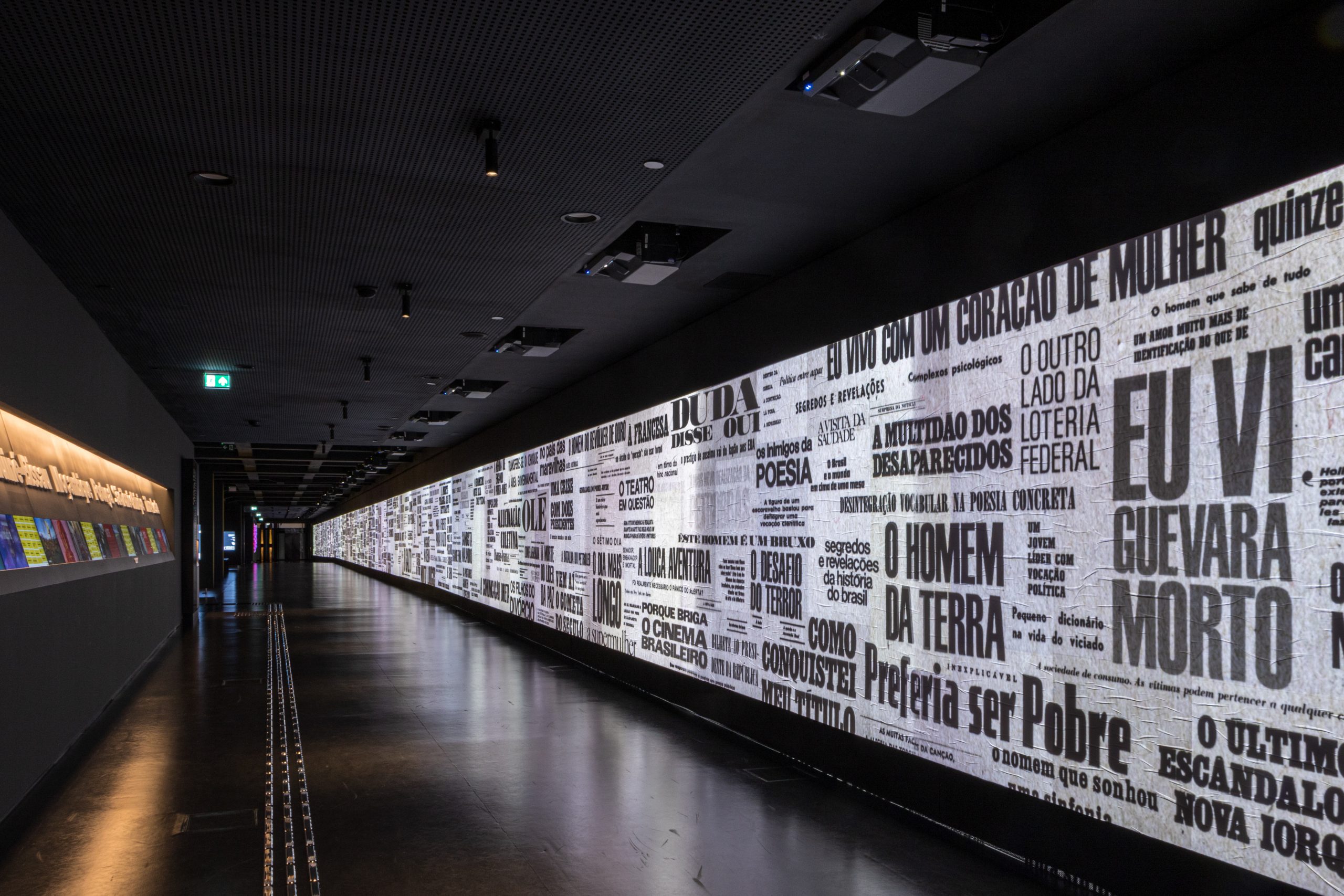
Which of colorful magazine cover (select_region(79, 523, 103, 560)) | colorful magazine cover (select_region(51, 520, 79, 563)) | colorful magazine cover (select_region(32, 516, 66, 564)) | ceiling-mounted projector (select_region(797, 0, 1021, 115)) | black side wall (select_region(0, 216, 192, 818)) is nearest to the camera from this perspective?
ceiling-mounted projector (select_region(797, 0, 1021, 115))

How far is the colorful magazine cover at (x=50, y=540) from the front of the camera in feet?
18.1

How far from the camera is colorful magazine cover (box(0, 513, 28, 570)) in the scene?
4.76 meters

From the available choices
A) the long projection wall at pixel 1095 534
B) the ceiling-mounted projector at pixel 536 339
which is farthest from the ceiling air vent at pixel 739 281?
the ceiling-mounted projector at pixel 536 339

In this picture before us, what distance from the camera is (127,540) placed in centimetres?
875

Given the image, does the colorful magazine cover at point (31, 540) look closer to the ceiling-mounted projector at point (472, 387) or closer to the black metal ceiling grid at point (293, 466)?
the ceiling-mounted projector at point (472, 387)

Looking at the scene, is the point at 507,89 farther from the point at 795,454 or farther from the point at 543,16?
the point at 795,454

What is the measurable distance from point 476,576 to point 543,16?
13.5 m

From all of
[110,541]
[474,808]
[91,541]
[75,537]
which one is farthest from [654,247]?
[110,541]

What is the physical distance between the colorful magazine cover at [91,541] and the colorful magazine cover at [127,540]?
1140 mm

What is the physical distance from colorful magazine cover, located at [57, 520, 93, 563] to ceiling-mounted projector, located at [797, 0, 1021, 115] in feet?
17.4

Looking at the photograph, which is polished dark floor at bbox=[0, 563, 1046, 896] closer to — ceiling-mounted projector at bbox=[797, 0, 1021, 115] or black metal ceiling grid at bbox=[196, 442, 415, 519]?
ceiling-mounted projector at bbox=[797, 0, 1021, 115]

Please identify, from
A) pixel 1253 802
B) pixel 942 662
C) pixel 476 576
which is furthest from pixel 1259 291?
pixel 476 576

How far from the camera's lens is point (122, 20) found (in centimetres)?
299

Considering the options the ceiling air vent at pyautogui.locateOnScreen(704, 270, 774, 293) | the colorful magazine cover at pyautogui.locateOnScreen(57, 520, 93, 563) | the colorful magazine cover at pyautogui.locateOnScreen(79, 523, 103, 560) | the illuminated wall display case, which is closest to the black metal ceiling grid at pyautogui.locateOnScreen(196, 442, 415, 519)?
the illuminated wall display case
